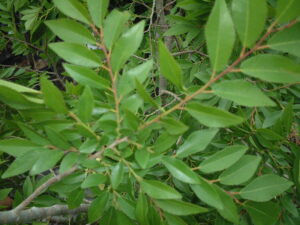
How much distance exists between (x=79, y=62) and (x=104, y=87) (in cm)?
5

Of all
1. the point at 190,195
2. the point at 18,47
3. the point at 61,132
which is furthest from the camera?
the point at 18,47

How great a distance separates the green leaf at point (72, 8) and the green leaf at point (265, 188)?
0.42 metres

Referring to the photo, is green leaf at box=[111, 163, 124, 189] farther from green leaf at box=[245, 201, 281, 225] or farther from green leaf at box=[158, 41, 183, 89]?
green leaf at box=[245, 201, 281, 225]

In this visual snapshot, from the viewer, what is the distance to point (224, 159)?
17.8 inches

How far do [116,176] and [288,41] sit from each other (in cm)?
31

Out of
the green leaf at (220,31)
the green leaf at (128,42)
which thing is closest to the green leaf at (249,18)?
the green leaf at (220,31)

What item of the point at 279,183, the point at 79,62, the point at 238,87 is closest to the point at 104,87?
the point at 79,62

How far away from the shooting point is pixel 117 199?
0.54m

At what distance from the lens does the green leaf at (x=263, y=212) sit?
0.53m

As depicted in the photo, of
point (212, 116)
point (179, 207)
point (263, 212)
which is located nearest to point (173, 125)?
point (212, 116)

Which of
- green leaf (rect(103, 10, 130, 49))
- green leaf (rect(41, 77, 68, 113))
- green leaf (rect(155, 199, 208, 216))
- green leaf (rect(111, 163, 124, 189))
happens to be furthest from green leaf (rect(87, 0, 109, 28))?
green leaf (rect(155, 199, 208, 216))

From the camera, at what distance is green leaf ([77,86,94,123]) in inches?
14.7

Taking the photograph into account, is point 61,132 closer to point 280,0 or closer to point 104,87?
point 104,87

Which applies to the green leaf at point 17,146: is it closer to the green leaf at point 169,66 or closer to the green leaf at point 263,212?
the green leaf at point 169,66
